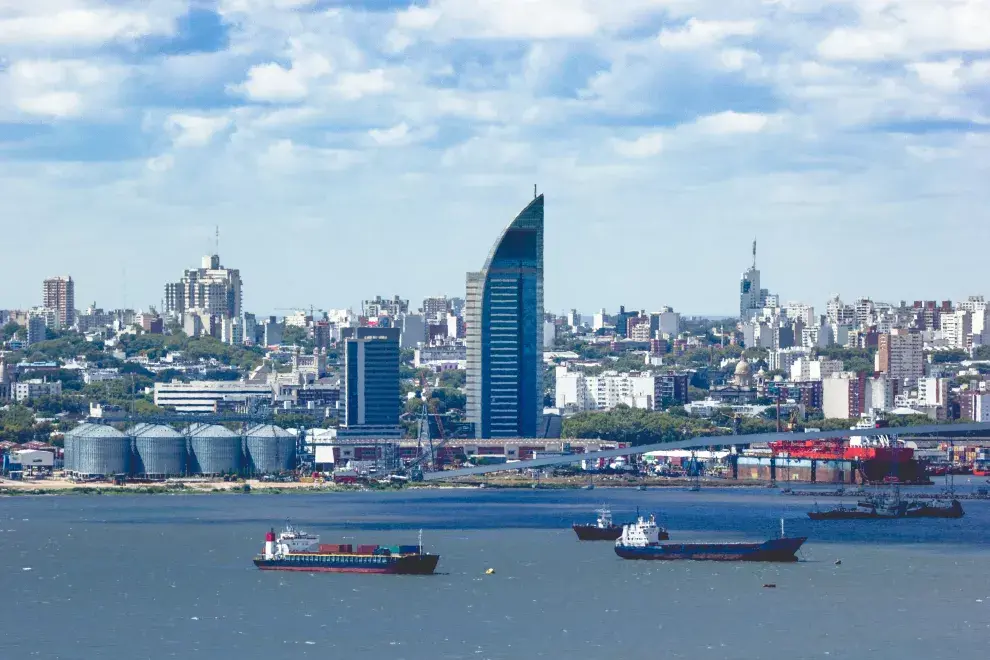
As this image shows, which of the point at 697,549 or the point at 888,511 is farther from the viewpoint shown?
the point at 888,511

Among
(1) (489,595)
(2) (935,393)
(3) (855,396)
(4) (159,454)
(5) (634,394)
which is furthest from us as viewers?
(5) (634,394)

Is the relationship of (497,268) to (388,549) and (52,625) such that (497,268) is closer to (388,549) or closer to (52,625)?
(388,549)

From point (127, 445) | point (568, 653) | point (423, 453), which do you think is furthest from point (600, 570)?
point (423, 453)

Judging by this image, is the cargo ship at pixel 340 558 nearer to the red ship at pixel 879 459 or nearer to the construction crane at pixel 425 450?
the red ship at pixel 879 459

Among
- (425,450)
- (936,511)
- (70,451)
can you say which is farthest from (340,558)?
(425,450)

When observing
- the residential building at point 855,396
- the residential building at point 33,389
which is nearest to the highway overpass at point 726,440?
the residential building at point 855,396

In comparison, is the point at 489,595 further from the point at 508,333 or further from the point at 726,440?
the point at 508,333
